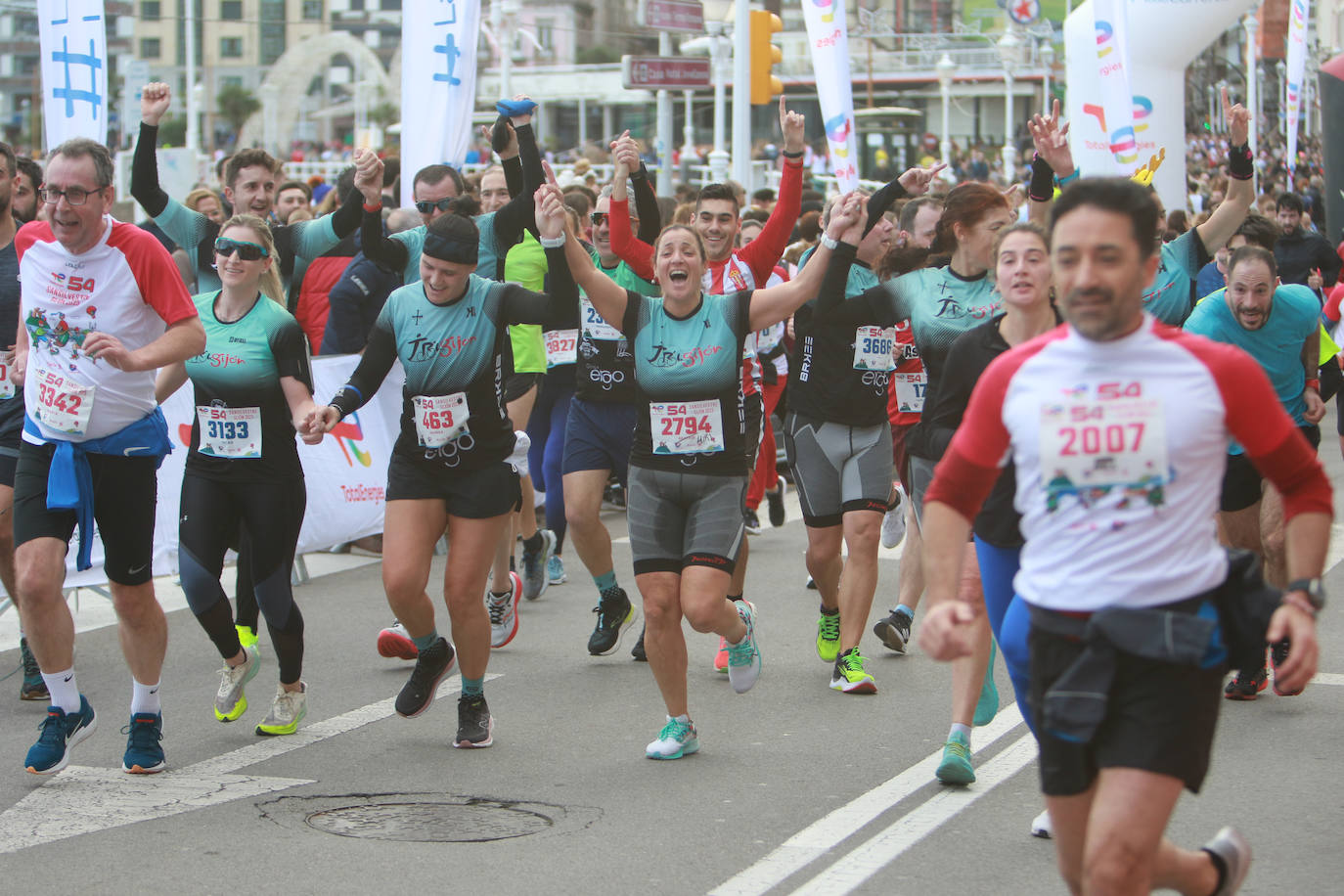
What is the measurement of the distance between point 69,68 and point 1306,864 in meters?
8.41

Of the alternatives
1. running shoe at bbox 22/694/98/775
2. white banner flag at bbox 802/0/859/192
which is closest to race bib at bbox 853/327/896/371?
running shoe at bbox 22/694/98/775

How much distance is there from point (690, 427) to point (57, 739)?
7.78 ft

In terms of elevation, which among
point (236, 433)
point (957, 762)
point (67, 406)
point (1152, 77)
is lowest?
point (957, 762)

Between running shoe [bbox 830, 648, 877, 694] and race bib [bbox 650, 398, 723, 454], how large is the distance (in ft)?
4.45

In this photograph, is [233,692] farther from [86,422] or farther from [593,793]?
[593,793]

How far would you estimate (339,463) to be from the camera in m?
9.95

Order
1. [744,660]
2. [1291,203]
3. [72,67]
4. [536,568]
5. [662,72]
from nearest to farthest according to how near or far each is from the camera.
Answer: [744,660] → [536,568] → [72,67] → [1291,203] → [662,72]

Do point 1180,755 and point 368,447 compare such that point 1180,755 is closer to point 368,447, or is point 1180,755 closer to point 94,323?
point 94,323

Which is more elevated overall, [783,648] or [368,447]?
[368,447]

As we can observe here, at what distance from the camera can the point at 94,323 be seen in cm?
568

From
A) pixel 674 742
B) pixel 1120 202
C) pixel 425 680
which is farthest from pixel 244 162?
pixel 1120 202

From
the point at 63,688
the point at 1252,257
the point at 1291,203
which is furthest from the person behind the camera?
the point at 1291,203

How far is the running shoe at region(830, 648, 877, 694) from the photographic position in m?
6.91

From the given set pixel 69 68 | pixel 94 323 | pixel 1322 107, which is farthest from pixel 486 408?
pixel 1322 107
